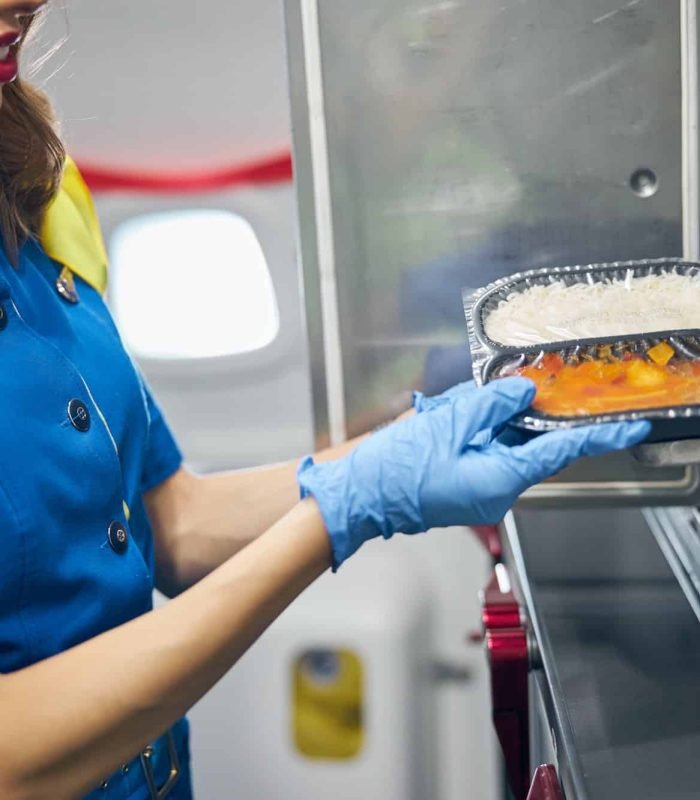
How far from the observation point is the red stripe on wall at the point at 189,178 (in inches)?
94.0

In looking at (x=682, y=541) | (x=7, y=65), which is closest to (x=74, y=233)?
(x=7, y=65)

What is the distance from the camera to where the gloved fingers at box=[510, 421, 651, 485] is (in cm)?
98

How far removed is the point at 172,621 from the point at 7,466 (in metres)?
0.24

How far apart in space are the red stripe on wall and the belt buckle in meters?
1.45

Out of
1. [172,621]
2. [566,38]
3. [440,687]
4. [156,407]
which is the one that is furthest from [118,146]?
[172,621]

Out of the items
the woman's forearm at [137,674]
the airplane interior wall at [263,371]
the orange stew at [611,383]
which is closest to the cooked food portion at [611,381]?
the orange stew at [611,383]

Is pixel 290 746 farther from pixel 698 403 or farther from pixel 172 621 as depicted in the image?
pixel 698 403

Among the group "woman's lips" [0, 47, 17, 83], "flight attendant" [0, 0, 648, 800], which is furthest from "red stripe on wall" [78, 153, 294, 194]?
"woman's lips" [0, 47, 17, 83]

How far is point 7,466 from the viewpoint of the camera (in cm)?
103

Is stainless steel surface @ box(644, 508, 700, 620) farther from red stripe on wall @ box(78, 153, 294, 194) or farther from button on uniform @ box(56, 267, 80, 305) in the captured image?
red stripe on wall @ box(78, 153, 294, 194)

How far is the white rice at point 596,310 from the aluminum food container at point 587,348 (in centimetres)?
1

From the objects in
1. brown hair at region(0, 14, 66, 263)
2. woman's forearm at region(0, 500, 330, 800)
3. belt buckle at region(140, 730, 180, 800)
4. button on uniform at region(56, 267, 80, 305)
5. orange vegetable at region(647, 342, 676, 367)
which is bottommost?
belt buckle at region(140, 730, 180, 800)

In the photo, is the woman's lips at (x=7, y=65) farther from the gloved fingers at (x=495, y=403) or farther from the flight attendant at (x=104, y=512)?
the gloved fingers at (x=495, y=403)

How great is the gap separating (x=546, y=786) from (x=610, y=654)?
0.19 metres
